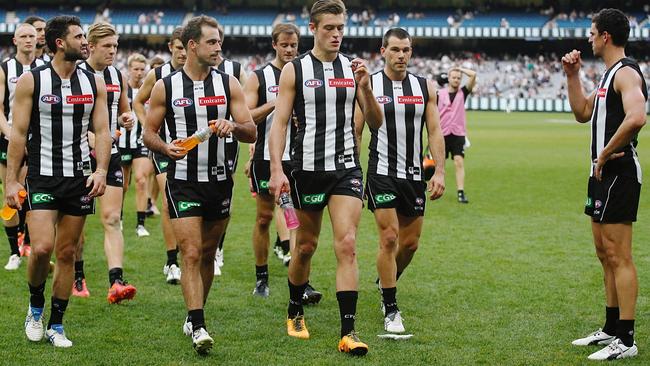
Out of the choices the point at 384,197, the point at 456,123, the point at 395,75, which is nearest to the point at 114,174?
the point at 384,197

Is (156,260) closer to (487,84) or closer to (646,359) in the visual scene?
(646,359)

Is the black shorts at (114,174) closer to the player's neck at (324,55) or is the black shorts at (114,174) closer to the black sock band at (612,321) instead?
the player's neck at (324,55)

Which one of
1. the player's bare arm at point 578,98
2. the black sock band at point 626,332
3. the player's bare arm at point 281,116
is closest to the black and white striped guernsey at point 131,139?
the player's bare arm at point 281,116

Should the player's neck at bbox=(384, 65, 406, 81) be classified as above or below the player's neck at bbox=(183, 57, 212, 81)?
below

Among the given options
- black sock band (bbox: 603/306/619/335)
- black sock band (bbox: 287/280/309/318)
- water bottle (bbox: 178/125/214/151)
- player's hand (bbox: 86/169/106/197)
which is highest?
water bottle (bbox: 178/125/214/151)

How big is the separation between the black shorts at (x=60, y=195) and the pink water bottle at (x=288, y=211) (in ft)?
4.57

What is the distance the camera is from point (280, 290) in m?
8.30

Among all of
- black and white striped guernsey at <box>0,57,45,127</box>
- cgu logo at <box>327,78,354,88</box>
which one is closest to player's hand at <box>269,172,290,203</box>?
cgu logo at <box>327,78,354,88</box>

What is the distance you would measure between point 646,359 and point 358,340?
6.34 feet

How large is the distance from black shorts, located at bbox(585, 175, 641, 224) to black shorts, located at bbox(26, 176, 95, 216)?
11.7 feet

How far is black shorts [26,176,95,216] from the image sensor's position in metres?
6.20

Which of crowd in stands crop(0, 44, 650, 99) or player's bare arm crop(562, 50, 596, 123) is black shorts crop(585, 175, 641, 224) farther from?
crowd in stands crop(0, 44, 650, 99)

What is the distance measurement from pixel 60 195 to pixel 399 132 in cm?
270

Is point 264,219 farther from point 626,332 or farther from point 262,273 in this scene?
point 626,332
